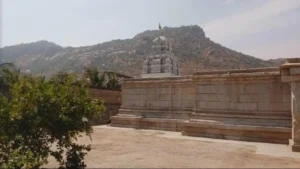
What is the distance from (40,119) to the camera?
16.6 feet

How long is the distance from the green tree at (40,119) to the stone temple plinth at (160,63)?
38.3 feet

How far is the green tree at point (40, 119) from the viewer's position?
4977mm

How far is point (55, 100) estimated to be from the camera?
5246mm

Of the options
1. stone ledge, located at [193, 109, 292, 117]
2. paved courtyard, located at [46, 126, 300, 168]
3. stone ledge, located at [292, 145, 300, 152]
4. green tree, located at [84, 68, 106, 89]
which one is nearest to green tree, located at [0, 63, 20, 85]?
paved courtyard, located at [46, 126, 300, 168]

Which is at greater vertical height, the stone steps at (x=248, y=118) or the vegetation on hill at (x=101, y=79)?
the vegetation on hill at (x=101, y=79)

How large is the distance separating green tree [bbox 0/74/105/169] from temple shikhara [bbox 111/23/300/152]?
6607 mm

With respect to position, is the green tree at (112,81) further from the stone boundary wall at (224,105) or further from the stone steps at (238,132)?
the stone steps at (238,132)

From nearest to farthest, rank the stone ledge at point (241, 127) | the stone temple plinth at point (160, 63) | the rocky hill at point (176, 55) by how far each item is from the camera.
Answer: the stone ledge at point (241, 127)
the stone temple plinth at point (160, 63)
the rocky hill at point (176, 55)

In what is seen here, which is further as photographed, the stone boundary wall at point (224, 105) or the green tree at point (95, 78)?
the green tree at point (95, 78)

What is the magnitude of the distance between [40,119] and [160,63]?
42.5ft

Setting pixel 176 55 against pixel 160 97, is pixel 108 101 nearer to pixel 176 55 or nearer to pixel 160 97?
pixel 160 97

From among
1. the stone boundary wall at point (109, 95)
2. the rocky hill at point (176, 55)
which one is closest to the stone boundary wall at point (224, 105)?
the stone boundary wall at point (109, 95)

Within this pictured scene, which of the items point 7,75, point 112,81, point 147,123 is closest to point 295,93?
point 147,123

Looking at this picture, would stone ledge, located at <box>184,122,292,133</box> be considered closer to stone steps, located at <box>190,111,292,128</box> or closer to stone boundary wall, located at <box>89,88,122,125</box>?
stone steps, located at <box>190,111,292,128</box>
